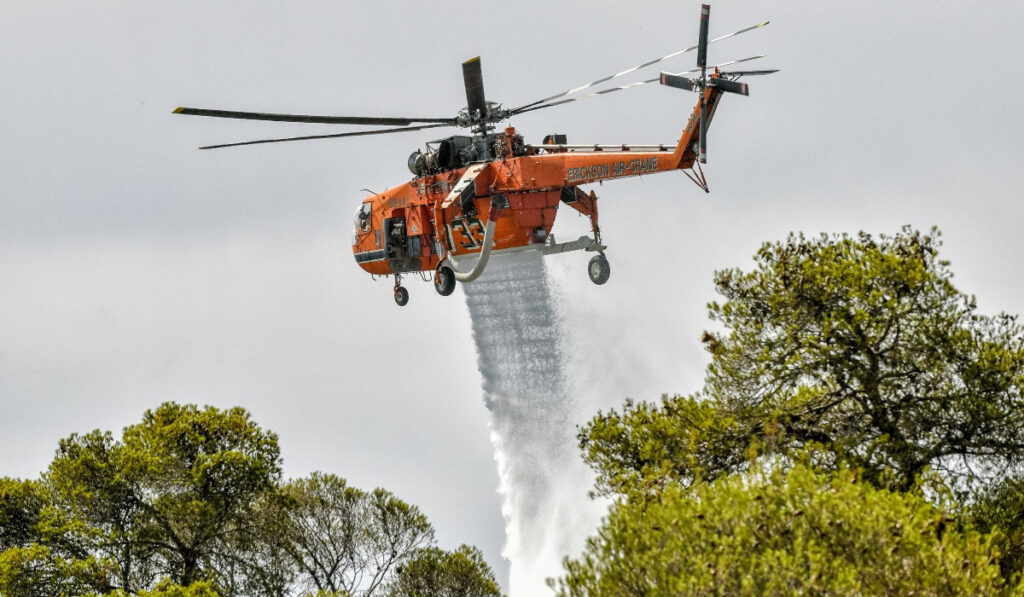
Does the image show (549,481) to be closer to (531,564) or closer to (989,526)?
(531,564)

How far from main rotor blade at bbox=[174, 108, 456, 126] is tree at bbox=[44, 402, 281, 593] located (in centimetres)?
1080

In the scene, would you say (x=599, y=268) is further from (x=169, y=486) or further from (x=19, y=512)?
(x=19, y=512)

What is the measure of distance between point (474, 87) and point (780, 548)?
59.6ft

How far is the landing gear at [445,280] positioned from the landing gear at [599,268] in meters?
3.93

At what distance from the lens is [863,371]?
88.9 ft

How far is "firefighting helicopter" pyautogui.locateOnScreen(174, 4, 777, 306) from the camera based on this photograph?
103 ft

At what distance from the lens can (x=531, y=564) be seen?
47.4m

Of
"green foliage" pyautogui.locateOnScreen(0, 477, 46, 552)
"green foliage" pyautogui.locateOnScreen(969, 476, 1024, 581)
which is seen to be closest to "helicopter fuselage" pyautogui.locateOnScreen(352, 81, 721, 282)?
"green foliage" pyautogui.locateOnScreen(969, 476, 1024, 581)

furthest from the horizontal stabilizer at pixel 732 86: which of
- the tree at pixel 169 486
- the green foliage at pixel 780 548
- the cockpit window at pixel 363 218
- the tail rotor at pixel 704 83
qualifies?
the tree at pixel 169 486

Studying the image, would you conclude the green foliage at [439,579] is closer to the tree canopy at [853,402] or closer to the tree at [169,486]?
the tree at [169,486]

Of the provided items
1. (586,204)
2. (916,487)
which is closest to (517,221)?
(586,204)

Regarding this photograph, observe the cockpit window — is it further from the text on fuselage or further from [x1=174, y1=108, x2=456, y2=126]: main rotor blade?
the text on fuselage

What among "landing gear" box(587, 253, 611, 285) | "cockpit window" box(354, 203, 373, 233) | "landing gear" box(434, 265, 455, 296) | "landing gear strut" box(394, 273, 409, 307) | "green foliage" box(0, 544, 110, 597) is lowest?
"green foliage" box(0, 544, 110, 597)

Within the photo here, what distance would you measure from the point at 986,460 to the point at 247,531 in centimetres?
2259
